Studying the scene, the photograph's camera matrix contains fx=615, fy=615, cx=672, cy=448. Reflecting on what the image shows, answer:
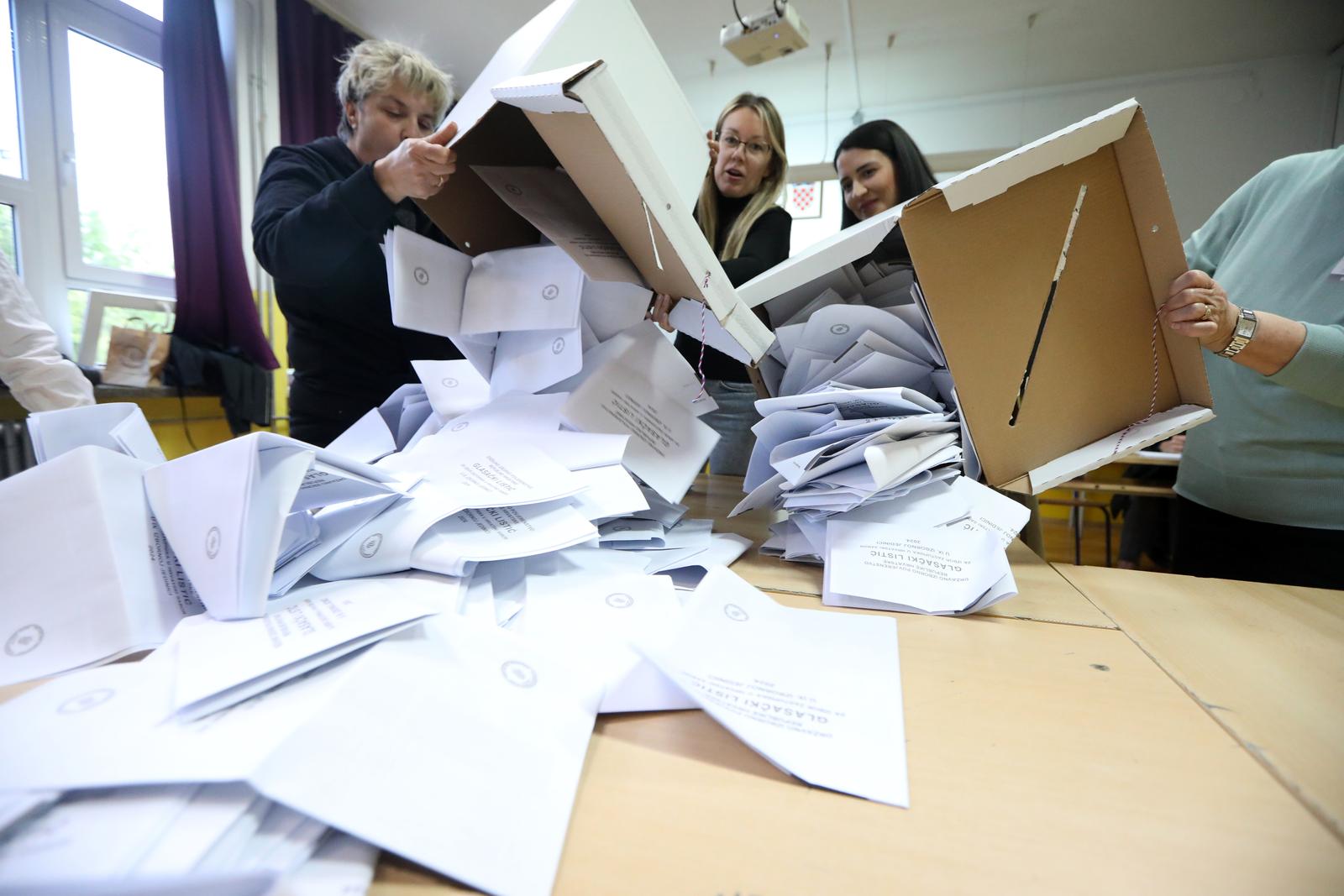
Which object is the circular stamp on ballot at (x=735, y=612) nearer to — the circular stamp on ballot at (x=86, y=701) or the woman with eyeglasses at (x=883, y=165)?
the circular stamp on ballot at (x=86, y=701)

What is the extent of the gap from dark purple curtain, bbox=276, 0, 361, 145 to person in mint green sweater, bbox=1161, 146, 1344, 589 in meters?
3.76

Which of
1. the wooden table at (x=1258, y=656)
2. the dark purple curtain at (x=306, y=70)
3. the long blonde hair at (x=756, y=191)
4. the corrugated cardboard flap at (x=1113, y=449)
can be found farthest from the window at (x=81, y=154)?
the wooden table at (x=1258, y=656)

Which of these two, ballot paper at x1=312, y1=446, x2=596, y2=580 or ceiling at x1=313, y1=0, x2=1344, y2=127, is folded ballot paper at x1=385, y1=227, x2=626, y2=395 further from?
ceiling at x1=313, y1=0, x2=1344, y2=127

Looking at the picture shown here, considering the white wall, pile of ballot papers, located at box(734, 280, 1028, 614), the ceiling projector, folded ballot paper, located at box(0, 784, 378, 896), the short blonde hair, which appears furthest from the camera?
the white wall

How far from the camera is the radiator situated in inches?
73.2

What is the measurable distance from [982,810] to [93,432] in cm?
69

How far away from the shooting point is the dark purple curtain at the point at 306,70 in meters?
3.17

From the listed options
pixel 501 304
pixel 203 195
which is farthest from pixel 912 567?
pixel 203 195

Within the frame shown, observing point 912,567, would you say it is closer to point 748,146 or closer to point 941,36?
point 748,146

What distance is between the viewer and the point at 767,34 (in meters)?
2.51

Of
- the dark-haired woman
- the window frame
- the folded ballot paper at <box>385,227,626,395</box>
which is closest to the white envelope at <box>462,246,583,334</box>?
the folded ballot paper at <box>385,227,626,395</box>

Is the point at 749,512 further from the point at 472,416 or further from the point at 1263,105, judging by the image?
the point at 1263,105

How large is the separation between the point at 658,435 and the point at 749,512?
245 millimetres

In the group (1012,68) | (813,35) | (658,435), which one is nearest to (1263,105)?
(1012,68)
